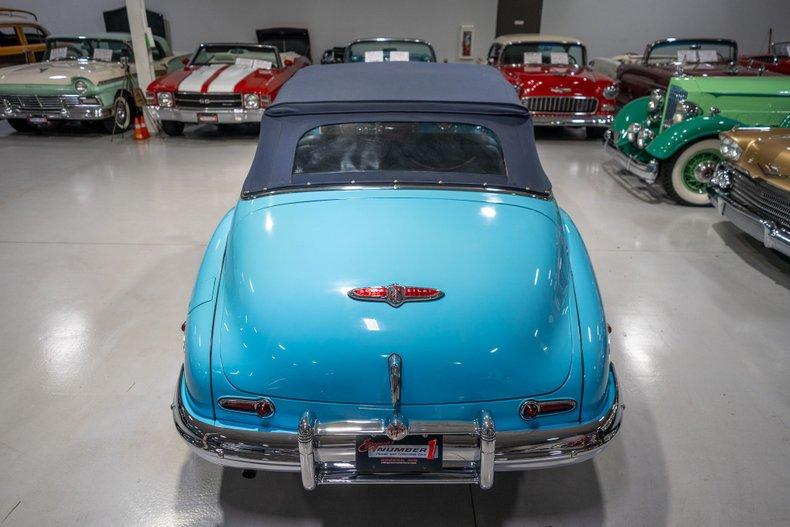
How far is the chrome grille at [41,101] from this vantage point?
26.3 feet

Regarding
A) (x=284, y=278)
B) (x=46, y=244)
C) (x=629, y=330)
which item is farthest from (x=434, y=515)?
(x=46, y=244)

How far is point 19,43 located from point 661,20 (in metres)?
14.4

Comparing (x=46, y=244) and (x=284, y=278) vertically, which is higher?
(x=284, y=278)

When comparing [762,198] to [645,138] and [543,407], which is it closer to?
[645,138]

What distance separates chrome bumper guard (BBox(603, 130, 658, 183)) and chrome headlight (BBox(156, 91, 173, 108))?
597cm

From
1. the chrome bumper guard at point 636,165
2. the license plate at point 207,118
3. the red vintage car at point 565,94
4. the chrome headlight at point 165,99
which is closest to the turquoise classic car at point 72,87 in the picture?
the chrome headlight at point 165,99

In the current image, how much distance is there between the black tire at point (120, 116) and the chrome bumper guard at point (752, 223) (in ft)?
26.5

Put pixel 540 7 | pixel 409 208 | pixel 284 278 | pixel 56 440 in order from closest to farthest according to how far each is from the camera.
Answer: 1. pixel 284 278
2. pixel 409 208
3. pixel 56 440
4. pixel 540 7

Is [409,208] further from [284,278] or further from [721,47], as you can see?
[721,47]

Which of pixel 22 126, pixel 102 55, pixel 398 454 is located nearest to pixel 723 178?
pixel 398 454

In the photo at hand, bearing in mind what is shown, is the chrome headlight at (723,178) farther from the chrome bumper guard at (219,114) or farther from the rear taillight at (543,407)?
the chrome bumper guard at (219,114)

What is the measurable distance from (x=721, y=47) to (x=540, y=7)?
5.60 metres

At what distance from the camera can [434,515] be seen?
88.7 inches

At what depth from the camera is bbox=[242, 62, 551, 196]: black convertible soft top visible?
102 inches
